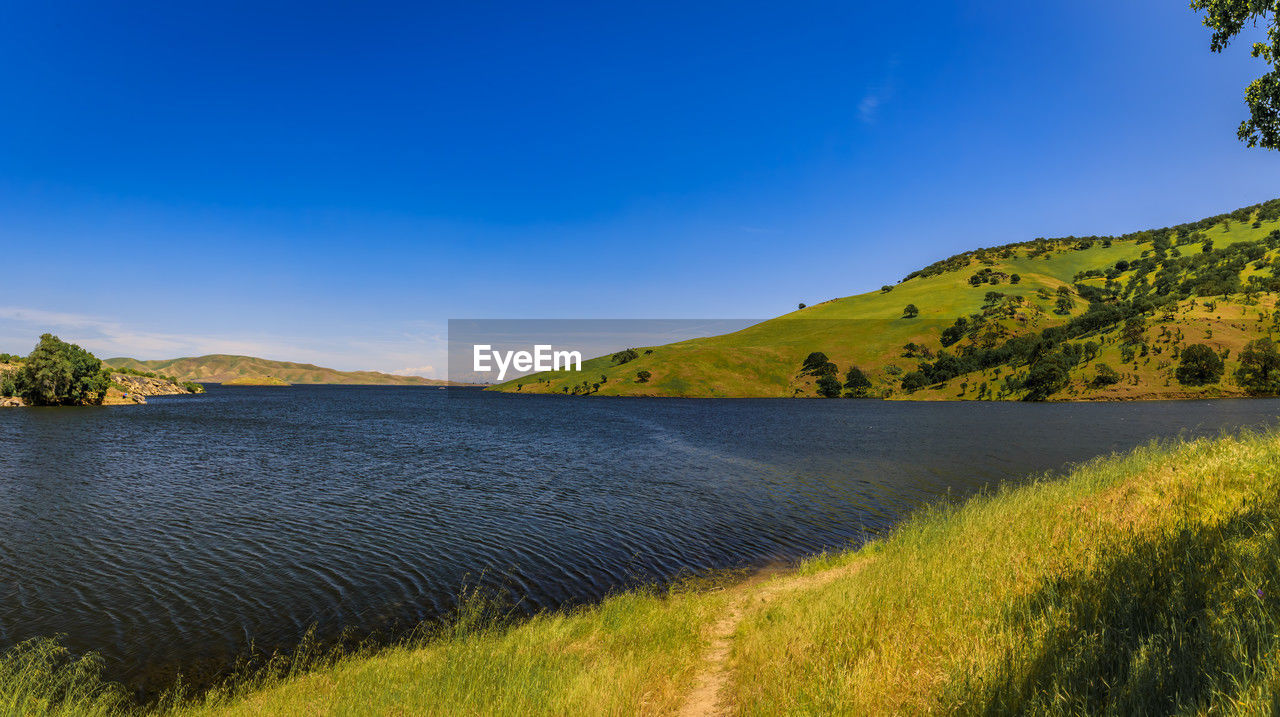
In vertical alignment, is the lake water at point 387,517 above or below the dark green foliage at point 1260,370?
below

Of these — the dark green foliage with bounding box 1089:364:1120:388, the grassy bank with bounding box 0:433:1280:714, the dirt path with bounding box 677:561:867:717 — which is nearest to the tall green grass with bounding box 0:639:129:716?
the grassy bank with bounding box 0:433:1280:714

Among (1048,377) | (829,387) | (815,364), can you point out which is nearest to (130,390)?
(829,387)

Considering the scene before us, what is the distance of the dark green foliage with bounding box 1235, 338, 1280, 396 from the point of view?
298ft

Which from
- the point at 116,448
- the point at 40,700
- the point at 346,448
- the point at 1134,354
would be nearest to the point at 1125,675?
the point at 40,700

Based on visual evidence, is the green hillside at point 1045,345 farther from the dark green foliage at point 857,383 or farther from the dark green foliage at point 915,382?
the dark green foliage at point 857,383

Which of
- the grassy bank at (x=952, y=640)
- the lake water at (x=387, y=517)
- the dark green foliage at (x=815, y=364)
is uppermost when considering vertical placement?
the dark green foliage at (x=815, y=364)

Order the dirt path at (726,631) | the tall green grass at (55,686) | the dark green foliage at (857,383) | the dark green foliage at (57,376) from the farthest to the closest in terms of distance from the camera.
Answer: the dark green foliage at (857,383) → the dark green foliage at (57,376) → the tall green grass at (55,686) → the dirt path at (726,631)

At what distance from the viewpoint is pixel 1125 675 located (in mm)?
5836

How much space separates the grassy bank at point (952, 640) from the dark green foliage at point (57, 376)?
12438 cm

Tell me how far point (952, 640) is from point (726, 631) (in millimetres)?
5773

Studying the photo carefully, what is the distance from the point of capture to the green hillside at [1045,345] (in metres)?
103

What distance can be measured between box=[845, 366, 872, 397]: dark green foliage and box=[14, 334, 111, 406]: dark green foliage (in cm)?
18109

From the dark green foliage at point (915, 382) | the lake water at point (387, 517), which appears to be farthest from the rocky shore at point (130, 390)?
the dark green foliage at point (915, 382)

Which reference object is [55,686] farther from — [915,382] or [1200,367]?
[915,382]
